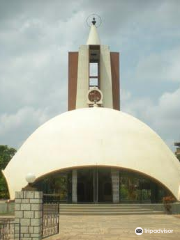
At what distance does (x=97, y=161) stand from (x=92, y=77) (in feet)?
53.4

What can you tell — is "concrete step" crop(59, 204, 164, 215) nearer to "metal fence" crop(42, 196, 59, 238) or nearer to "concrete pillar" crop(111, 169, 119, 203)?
"concrete pillar" crop(111, 169, 119, 203)

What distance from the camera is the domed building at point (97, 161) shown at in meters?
28.0

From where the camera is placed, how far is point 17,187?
29.1m

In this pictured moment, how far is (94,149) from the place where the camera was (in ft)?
93.3

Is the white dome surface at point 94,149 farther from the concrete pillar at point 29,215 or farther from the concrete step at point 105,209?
the concrete pillar at point 29,215

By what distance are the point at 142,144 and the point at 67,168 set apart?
5597 millimetres

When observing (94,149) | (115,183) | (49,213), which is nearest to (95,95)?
(94,149)

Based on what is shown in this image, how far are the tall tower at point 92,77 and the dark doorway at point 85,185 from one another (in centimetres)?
1125

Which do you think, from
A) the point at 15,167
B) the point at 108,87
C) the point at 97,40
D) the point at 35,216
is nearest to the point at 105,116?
the point at 15,167

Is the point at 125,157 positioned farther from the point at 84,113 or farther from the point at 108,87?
the point at 108,87

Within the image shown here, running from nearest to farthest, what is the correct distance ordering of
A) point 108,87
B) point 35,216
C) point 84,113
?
point 35,216 < point 84,113 < point 108,87

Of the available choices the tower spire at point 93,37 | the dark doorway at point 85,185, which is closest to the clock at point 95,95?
the tower spire at point 93,37

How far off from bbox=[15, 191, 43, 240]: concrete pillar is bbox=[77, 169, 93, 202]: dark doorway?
1648cm

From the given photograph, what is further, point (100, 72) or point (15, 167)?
point (100, 72)
